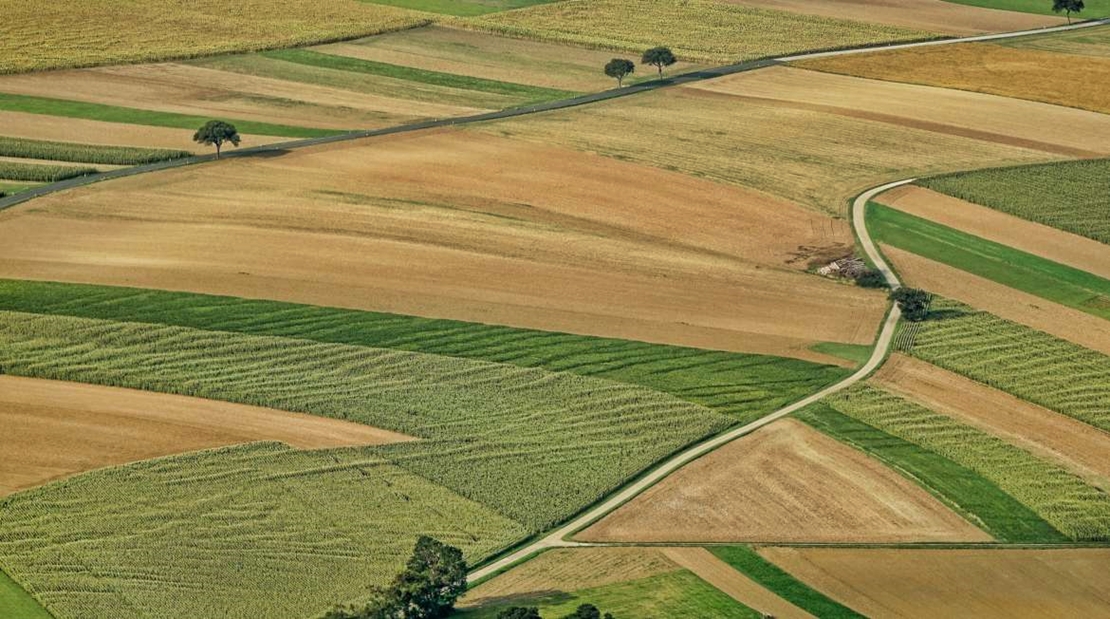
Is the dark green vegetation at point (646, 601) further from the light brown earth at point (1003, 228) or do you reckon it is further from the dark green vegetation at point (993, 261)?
the light brown earth at point (1003, 228)

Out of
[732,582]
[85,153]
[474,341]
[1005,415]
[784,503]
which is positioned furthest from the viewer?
[85,153]

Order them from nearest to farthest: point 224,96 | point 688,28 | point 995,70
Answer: point 224,96
point 995,70
point 688,28

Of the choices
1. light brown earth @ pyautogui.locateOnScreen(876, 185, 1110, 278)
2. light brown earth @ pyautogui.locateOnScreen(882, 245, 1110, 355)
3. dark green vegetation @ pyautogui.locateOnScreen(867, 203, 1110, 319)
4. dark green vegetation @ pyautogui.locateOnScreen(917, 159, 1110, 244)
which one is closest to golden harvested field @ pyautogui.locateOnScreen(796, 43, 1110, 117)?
dark green vegetation @ pyautogui.locateOnScreen(917, 159, 1110, 244)

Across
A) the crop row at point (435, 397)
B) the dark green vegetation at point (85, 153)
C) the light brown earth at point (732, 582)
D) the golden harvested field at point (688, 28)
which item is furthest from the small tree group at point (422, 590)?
the golden harvested field at point (688, 28)

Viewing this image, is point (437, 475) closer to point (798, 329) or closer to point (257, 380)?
point (257, 380)

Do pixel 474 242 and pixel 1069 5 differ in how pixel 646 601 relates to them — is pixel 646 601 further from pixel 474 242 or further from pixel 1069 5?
pixel 1069 5

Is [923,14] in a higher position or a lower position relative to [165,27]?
higher

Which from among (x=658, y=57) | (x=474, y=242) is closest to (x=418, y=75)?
Result: (x=658, y=57)
